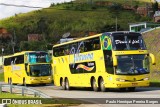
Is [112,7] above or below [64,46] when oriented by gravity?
above

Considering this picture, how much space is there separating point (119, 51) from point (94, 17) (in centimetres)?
14194

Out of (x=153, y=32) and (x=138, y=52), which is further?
(x=153, y=32)

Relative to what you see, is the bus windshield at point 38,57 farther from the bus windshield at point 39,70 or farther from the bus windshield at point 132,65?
the bus windshield at point 132,65

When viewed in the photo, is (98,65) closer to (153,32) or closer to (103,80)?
(103,80)

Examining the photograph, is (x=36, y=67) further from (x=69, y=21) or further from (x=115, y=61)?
(x=69, y=21)

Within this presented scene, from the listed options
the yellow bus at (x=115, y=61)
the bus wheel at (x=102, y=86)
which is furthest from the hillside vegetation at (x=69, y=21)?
the bus wheel at (x=102, y=86)

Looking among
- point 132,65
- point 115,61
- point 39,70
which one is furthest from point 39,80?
point 132,65

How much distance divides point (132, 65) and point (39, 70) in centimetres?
1727

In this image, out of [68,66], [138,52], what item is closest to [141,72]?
[138,52]

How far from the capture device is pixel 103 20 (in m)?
162

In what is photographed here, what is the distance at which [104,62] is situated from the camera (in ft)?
89.7

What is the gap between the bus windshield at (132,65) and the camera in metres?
26.4

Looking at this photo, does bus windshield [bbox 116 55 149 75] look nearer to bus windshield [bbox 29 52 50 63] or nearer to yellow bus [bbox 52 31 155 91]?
yellow bus [bbox 52 31 155 91]

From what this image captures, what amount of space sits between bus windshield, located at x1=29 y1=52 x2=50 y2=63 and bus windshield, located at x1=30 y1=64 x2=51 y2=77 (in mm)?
480
